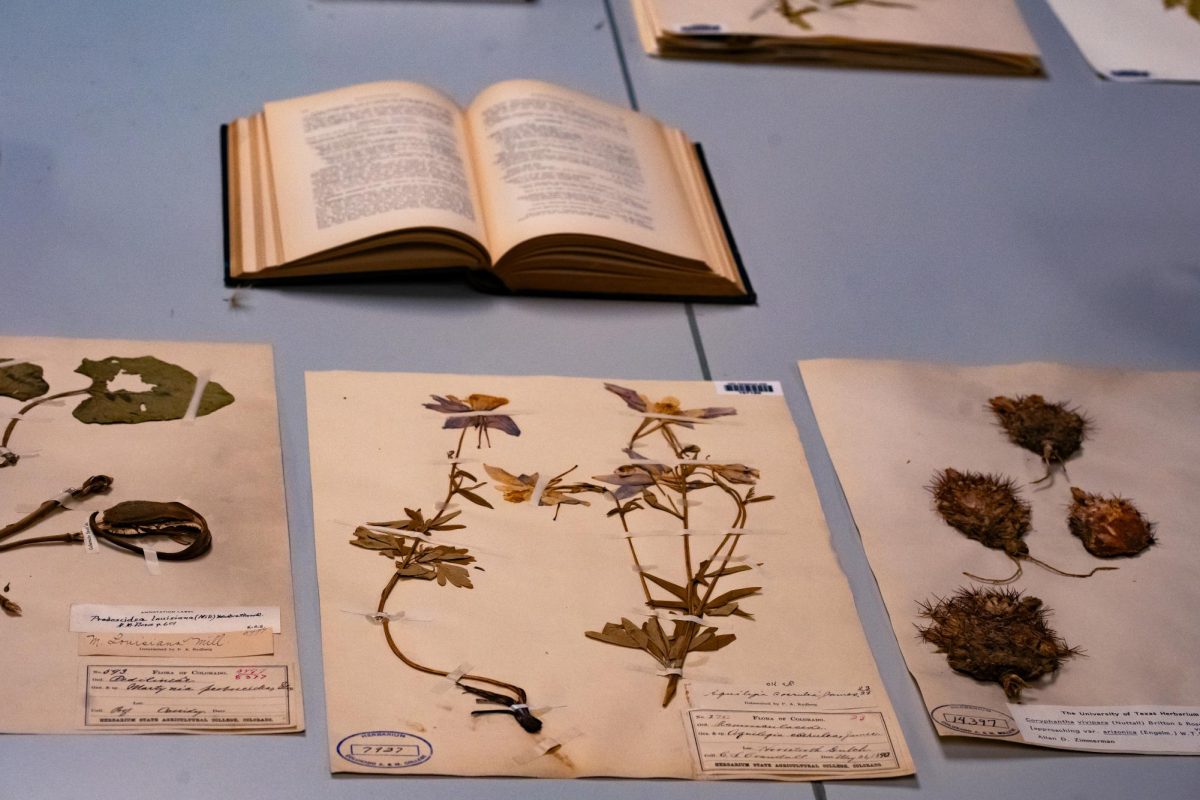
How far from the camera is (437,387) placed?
131 centimetres

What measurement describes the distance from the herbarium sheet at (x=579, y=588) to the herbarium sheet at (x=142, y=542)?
56 mm

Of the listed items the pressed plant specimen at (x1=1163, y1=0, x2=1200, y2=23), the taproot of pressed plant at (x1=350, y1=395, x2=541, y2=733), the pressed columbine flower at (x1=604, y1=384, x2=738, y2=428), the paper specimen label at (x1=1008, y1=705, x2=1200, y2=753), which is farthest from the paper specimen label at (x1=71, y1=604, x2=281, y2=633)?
the pressed plant specimen at (x1=1163, y1=0, x2=1200, y2=23)

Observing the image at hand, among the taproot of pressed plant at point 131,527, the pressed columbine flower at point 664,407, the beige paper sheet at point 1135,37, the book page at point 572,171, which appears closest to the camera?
the taproot of pressed plant at point 131,527

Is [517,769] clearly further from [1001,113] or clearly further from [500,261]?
[1001,113]

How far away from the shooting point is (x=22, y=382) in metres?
1.20

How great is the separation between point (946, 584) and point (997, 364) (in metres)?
0.37

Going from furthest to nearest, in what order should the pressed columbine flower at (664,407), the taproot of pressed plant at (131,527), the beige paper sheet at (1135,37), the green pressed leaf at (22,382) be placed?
1. the beige paper sheet at (1135,37)
2. the pressed columbine flower at (664,407)
3. the green pressed leaf at (22,382)
4. the taproot of pressed plant at (131,527)

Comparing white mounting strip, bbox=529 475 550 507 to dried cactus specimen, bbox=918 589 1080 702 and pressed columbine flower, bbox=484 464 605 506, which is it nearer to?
pressed columbine flower, bbox=484 464 605 506

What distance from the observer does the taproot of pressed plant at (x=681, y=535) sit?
1118mm

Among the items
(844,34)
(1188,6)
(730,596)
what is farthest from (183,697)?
(1188,6)

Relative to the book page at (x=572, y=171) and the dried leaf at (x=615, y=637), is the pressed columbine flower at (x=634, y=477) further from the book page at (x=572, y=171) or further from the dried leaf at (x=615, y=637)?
the book page at (x=572, y=171)

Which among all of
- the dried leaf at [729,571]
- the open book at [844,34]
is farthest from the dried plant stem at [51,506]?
the open book at [844,34]

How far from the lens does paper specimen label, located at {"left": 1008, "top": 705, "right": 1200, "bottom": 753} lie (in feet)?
3.67

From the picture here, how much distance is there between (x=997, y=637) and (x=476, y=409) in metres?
0.56
